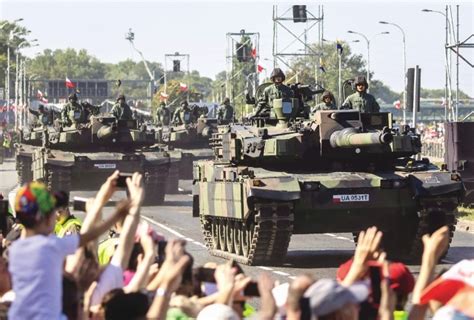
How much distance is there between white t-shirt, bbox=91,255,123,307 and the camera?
8.77 meters

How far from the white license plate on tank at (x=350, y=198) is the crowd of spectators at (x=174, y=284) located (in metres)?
13.6

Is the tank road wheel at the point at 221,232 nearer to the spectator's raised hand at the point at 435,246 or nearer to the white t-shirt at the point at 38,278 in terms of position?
the spectator's raised hand at the point at 435,246

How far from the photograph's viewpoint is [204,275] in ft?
29.2

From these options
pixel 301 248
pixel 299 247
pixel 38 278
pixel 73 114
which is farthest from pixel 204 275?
pixel 73 114

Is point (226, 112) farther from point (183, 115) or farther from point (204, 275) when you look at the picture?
point (204, 275)

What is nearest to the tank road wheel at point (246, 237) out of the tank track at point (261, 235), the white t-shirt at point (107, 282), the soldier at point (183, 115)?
the tank track at point (261, 235)

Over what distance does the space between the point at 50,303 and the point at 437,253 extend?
1994 mm

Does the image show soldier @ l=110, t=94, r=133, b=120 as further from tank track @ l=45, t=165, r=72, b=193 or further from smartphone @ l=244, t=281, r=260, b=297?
smartphone @ l=244, t=281, r=260, b=297

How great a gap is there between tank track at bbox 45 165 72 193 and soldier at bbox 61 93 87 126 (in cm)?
Answer: 452

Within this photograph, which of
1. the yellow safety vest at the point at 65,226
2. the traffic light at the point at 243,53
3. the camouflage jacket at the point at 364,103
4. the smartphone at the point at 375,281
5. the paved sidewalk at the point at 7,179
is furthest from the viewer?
the traffic light at the point at 243,53

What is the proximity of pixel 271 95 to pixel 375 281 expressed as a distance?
17.5 m

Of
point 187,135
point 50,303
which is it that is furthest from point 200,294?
point 187,135

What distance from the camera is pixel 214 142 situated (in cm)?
2738

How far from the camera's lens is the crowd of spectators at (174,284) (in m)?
7.59
